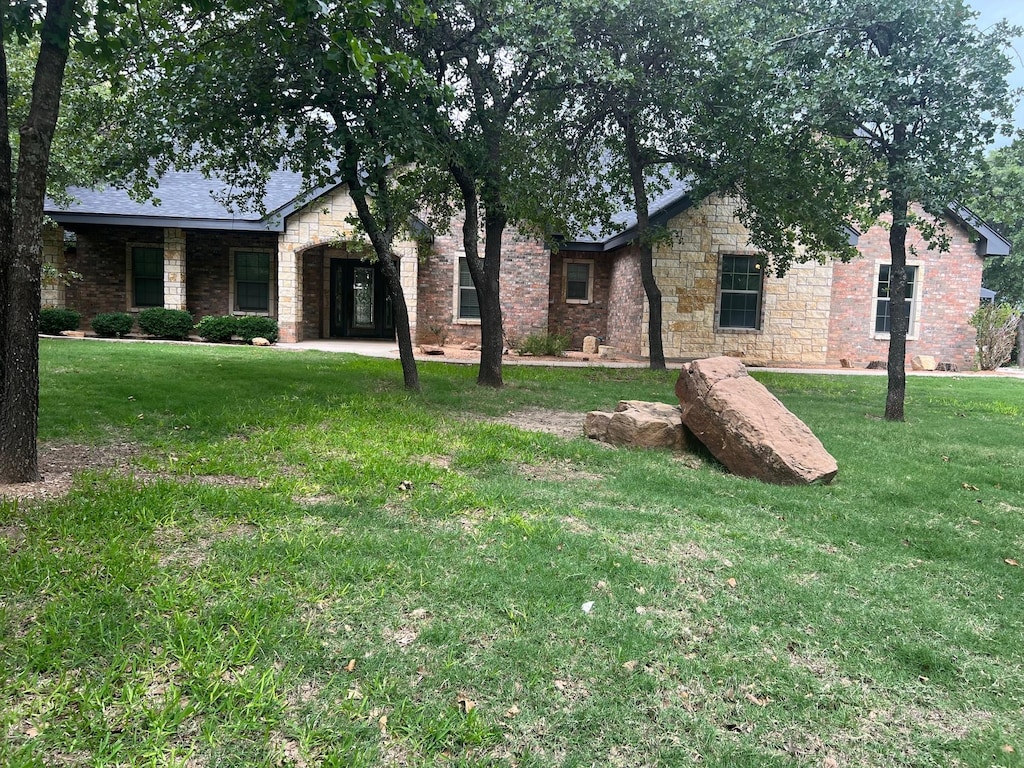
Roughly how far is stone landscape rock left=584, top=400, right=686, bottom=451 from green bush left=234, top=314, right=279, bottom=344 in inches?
486

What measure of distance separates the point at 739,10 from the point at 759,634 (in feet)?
31.6

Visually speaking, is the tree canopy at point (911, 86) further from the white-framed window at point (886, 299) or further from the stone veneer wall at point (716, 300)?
the white-framed window at point (886, 299)

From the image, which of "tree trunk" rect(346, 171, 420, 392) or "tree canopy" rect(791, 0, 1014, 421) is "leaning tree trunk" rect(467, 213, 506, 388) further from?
"tree canopy" rect(791, 0, 1014, 421)

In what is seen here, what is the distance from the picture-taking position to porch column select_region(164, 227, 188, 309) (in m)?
17.5

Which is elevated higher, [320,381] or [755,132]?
[755,132]

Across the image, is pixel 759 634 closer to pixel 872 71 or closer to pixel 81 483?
pixel 81 483

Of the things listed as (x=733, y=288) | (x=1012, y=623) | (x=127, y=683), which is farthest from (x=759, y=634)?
(x=733, y=288)

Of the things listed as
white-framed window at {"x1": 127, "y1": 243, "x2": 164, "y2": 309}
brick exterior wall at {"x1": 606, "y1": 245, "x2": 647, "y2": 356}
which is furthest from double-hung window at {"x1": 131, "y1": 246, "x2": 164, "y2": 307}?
brick exterior wall at {"x1": 606, "y1": 245, "x2": 647, "y2": 356}

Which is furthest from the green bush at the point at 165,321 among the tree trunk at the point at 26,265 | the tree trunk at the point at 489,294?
the tree trunk at the point at 26,265

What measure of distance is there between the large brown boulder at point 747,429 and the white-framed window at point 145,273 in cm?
1668

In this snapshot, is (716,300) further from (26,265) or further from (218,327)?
(26,265)

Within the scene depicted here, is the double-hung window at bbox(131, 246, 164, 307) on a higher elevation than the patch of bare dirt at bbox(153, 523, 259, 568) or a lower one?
higher

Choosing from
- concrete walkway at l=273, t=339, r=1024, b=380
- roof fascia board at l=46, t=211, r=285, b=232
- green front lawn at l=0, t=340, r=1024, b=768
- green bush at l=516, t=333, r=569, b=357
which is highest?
roof fascia board at l=46, t=211, r=285, b=232

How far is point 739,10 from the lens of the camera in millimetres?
9750
